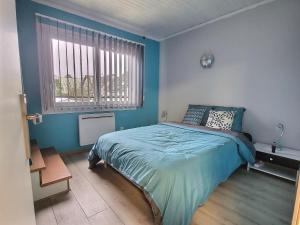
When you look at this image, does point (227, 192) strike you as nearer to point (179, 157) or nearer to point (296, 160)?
point (179, 157)

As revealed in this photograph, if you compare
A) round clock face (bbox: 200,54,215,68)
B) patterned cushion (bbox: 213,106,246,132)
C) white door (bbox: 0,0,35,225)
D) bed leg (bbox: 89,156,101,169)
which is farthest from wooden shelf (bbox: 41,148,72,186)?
round clock face (bbox: 200,54,215,68)

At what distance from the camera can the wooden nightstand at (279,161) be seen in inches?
83.6

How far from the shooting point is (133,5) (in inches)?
105

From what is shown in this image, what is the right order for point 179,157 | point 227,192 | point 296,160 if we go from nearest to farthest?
point 179,157, point 227,192, point 296,160

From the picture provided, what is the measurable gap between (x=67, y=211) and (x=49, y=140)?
1551mm

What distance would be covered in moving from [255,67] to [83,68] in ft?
9.64

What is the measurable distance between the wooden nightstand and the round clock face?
5.60ft

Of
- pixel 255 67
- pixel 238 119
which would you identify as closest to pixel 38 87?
pixel 238 119

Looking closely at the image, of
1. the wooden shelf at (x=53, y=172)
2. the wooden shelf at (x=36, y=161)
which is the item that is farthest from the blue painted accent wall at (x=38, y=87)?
the wooden shelf at (x=53, y=172)

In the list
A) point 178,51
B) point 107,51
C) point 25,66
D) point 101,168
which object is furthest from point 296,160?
point 25,66

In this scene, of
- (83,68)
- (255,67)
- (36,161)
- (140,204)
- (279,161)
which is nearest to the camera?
(140,204)

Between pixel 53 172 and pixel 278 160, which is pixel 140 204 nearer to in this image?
pixel 53 172

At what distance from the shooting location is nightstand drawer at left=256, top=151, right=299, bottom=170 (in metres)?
2.11

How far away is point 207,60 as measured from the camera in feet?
10.8
